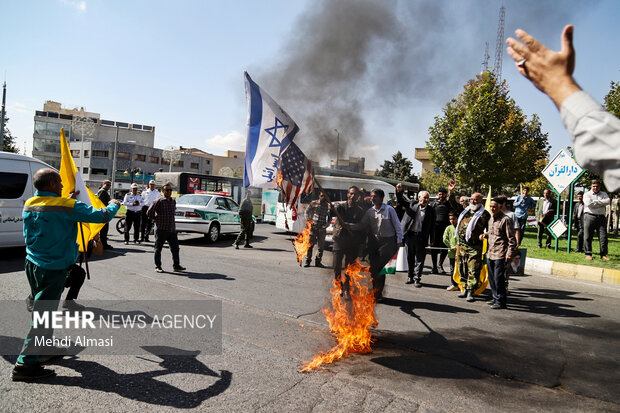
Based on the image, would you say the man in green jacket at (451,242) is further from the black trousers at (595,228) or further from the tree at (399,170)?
the tree at (399,170)

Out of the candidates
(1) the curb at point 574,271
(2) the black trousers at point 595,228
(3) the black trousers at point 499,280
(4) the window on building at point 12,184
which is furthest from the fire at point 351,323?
(2) the black trousers at point 595,228

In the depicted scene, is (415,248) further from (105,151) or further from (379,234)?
(105,151)

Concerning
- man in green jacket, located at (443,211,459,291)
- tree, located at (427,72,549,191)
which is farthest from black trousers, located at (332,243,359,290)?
tree, located at (427,72,549,191)

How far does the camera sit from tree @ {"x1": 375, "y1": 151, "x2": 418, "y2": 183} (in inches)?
2264

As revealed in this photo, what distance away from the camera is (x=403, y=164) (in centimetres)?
5866

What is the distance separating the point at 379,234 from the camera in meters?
6.12

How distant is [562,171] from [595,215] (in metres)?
1.65

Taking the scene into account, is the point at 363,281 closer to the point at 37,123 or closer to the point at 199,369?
the point at 199,369

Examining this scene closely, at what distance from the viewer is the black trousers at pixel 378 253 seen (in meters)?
5.96

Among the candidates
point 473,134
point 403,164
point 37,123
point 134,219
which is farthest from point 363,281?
point 37,123

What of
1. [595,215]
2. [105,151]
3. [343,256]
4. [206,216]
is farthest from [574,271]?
[105,151]

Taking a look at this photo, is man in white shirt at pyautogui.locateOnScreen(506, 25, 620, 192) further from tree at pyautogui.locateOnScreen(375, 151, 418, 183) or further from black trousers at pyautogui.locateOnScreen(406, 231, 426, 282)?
tree at pyautogui.locateOnScreen(375, 151, 418, 183)

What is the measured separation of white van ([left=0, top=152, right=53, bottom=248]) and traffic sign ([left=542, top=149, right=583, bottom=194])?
1323 cm

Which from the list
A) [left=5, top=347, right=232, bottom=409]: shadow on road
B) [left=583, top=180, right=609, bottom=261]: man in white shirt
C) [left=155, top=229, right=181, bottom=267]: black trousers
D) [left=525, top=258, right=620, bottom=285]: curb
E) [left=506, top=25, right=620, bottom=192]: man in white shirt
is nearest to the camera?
[left=506, top=25, right=620, bottom=192]: man in white shirt
